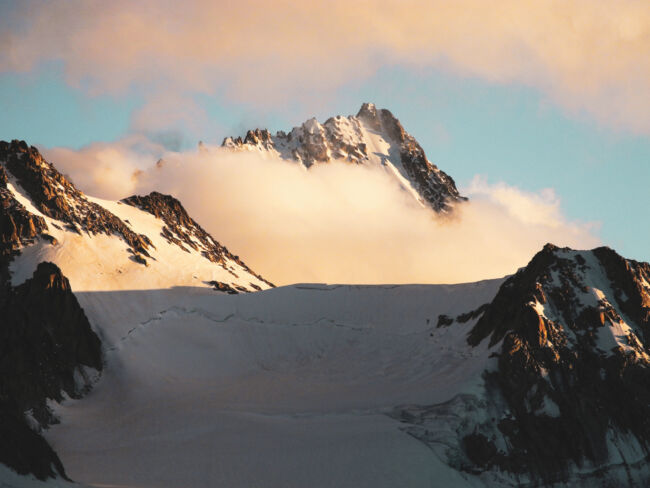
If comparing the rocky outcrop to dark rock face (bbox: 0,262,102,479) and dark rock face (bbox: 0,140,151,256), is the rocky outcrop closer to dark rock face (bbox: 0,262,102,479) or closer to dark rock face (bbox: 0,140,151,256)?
dark rock face (bbox: 0,262,102,479)

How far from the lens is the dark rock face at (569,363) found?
112562 millimetres

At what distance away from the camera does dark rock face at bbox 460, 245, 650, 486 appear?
4432 inches

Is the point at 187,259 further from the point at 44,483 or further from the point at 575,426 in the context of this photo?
the point at 44,483

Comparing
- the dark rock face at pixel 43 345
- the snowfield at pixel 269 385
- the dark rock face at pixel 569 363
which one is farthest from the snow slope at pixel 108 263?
the dark rock face at pixel 569 363

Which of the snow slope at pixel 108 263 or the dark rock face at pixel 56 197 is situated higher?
the dark rock face at pixel 56 197

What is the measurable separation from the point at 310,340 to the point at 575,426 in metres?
49.3

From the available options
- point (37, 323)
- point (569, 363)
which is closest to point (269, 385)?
point (37, 323)

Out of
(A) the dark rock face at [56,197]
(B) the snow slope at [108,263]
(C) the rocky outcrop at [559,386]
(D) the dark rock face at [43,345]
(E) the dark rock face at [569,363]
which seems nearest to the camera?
(C) the rocky outcrop at [559,386]

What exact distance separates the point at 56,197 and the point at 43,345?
2003 inches

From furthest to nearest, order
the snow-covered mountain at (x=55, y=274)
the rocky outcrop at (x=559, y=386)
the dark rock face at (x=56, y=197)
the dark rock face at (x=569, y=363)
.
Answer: the dark rock face at (x=56, y=197)
the snow-covered mountain at (x=55, y=274)
the dark rock face at (x=569, y=363)
the rocky outcrop at (x=559, y=386)

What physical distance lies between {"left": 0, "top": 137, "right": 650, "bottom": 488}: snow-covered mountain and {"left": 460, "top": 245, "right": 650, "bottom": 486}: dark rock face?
30cm

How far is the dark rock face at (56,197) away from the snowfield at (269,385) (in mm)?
19606

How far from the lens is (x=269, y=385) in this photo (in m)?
130

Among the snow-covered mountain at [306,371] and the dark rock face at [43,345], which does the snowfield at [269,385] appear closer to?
the snow-covered mountain at [306,371]
